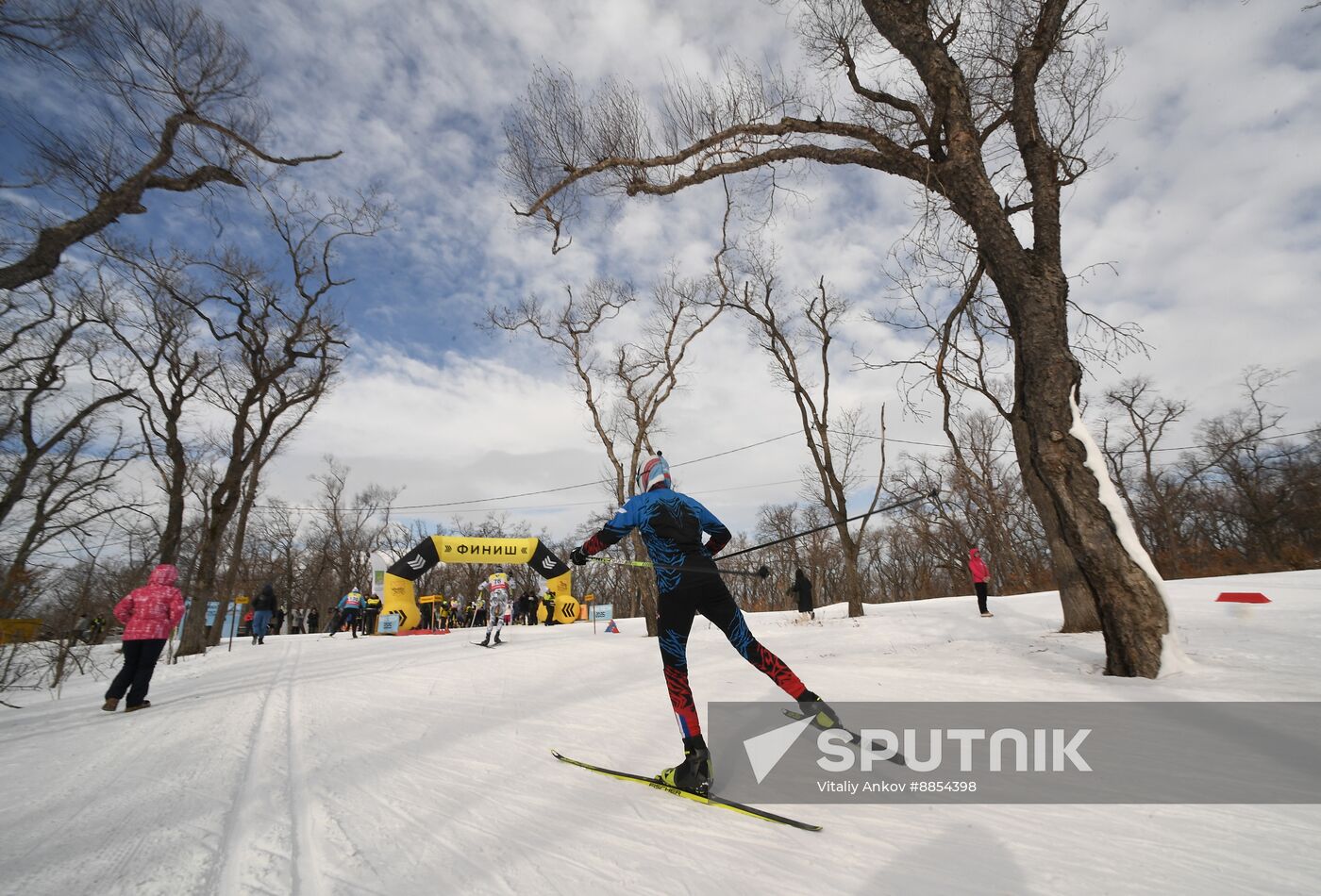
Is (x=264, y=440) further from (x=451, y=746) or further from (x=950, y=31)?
(x=950, y=31)

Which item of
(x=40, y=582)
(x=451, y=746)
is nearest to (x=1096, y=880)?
(x=451, y=746)

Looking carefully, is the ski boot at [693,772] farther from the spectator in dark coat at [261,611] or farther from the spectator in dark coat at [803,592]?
the spectator in dark coat at [261,611]

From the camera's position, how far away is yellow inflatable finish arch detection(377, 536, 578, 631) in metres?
21.8

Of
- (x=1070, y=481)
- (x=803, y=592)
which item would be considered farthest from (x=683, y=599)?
(x=803, y=592)

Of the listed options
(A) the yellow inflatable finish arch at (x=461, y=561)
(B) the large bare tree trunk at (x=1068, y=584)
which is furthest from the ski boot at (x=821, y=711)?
(A) the yellow inflatable finish arch at (x=461, y=561)

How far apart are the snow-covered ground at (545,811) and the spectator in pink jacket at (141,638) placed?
356 mm

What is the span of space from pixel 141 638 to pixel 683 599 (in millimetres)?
6901

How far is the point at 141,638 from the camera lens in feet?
20.6

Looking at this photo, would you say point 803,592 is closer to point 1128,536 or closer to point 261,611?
point 1128,536

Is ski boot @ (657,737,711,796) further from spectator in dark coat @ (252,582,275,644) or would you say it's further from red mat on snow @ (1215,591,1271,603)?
spectator in dark coat @ (252,582,275,644)

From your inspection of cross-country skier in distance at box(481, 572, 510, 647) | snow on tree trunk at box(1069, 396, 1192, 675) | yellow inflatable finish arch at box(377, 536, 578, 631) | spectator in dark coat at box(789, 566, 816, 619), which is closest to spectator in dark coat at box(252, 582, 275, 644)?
yellow inflatable finish arch at box(377, 536, 578, 631)

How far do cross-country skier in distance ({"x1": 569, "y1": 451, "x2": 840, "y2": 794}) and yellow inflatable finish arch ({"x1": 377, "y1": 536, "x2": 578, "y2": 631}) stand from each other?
2097 centimetres

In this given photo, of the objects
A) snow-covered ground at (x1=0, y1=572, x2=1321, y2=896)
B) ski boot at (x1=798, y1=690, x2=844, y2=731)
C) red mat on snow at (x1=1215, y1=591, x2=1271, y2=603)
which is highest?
red mat on snow at (x1=1215, y1=591, x2=1271, y2=603)

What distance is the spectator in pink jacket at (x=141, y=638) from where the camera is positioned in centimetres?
620
